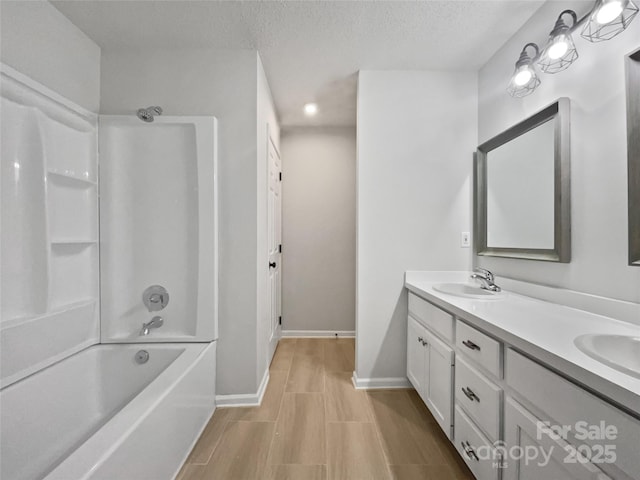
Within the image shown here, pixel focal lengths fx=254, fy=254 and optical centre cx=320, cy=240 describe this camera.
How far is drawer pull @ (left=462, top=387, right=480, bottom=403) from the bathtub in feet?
4.49

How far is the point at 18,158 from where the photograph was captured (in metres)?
1.23

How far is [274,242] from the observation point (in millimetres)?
2465

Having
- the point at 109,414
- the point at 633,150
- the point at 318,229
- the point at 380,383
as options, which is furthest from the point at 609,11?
the point at 109,414

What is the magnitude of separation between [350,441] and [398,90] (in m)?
2.38

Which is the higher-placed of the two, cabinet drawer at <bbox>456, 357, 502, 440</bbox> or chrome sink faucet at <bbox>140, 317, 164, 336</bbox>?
chrome sink faucet at <bbox>140, 317, 164, 336</bbox>

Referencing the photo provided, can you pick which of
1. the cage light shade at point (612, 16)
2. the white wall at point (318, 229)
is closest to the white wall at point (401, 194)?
the cage light shade at point (612, 16)

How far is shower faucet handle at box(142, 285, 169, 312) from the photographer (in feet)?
5.56

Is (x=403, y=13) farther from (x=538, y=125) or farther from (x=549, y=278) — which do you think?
(x=549, y=278)

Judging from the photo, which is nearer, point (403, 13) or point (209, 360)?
point (403, 13)

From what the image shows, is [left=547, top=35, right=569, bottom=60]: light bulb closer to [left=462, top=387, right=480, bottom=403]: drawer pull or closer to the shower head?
[left=462, top=387, right=480, bottom=403]: drawer pull

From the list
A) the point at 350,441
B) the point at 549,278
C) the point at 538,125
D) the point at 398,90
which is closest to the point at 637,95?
the point at 538,125

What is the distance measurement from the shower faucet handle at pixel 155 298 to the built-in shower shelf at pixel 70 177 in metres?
0.76

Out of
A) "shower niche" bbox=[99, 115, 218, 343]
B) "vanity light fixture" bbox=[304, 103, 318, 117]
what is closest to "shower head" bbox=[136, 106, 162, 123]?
"shower niche" bbox=[99, 115, 218, 343]

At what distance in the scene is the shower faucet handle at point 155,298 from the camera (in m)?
1.69
